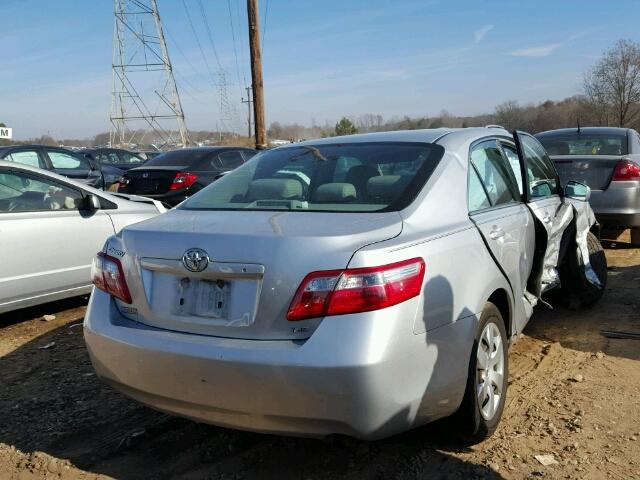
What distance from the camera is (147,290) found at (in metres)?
2.71

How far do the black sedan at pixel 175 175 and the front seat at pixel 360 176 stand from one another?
23.6 ft

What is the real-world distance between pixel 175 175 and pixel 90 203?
4788mm

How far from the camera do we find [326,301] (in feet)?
7.74

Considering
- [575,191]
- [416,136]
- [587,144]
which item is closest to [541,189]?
[575,191]

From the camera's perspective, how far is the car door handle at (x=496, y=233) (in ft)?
10.5

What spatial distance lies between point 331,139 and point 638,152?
581 cm

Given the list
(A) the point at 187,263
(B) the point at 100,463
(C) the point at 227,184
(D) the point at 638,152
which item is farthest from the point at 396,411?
(D) the point at 638,152

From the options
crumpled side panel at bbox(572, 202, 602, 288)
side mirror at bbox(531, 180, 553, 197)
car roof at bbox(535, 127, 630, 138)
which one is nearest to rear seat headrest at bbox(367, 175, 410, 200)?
side mirror at bbox(531, 180, 553, 197)

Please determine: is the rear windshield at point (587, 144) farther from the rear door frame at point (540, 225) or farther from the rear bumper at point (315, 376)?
the rear bumper at point (315, 376)

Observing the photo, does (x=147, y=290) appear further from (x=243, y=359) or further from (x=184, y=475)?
(x=184, y=475)

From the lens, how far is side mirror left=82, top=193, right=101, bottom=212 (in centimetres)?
564

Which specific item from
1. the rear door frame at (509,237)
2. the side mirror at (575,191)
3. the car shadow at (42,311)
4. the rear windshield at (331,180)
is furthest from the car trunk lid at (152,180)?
the rear door frame at (509,237)

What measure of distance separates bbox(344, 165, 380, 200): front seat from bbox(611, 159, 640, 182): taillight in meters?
5.20

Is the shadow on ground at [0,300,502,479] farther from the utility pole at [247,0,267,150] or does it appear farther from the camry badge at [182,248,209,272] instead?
the utility pole at [247,0,267,150]
